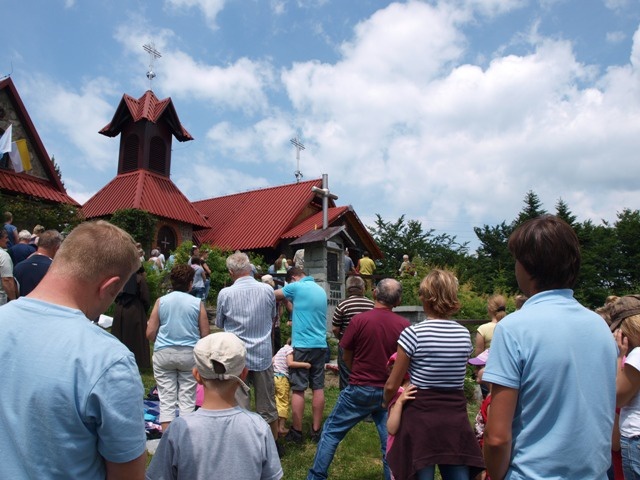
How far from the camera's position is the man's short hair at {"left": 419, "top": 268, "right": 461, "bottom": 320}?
337 cm

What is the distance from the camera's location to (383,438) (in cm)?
439

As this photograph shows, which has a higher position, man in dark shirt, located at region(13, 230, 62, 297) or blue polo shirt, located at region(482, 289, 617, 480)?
man in dark shirt, located at region(13, 230, 62, 297)

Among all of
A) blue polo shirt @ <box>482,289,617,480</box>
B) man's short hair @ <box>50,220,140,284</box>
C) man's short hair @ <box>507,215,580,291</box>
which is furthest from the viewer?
man's short hair @ <box>507,215,580,291</box>

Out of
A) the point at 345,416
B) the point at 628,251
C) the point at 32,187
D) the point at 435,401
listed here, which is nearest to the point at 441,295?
the point at 435,401

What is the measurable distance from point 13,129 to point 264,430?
20.0 metres

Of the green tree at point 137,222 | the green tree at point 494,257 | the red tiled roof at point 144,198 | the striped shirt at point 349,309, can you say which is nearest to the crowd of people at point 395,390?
the striped shirt at point 349,309

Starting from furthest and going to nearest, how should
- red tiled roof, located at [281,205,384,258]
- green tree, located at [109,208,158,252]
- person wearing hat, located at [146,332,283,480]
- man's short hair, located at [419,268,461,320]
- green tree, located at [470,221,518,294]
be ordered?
green tree, located at [470,221,518,294], red tiled roof, located at [281,205,384,258], green tree, located at [109,208,158,252], man's short hair, located at [419,268,461,320], person wearing hat, located at [146,332,283,480]

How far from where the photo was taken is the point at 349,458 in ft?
17.9

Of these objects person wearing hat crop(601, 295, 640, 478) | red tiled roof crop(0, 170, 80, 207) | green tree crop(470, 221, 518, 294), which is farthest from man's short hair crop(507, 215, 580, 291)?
green tree crop(470, 221, 518, 294)

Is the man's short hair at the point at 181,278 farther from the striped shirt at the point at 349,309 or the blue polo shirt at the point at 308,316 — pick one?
the striped shirt at the point at 349,309

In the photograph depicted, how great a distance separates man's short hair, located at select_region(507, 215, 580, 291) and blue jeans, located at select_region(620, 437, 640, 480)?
1385 mm

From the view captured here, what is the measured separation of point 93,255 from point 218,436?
1.07 meters

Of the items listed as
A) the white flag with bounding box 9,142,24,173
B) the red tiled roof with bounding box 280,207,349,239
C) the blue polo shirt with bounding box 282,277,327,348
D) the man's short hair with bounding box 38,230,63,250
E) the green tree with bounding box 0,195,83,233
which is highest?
the white flag with bounding box 9,142,24,173

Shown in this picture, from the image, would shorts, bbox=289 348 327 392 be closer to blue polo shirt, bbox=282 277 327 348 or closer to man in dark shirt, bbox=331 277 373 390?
blue polo shirt, bbox=282 277 327 348
